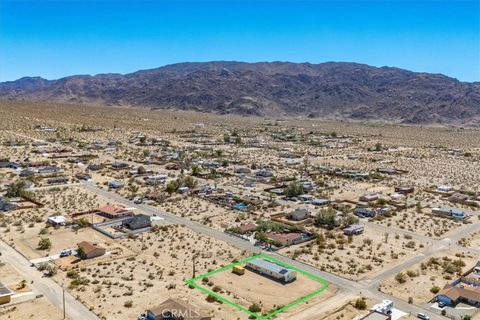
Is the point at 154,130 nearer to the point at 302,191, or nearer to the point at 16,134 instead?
the point at 16,134

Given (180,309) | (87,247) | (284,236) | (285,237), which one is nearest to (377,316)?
(180,309)

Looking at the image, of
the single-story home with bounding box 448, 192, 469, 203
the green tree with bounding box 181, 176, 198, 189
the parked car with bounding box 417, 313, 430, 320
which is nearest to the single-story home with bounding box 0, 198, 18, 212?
the green tree with bounding box 181, 176, 198, 189

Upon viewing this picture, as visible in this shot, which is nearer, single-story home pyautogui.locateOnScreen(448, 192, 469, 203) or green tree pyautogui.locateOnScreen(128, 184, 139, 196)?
green tree pyautogui.locateOnScreen(128, 184, 139, 196)

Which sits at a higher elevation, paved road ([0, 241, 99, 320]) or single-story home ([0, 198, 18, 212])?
single-story home ([0, 198, 18, 212])

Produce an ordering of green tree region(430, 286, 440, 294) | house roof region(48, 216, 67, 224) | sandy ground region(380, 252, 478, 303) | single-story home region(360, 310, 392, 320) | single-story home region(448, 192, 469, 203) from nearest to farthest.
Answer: single-story home region(360, 310, 392, 320) → sandy ground region(380, 252, 478, 303) → green tree region(430, 286, 440, 294) → house roof region(48, 216, 67, 224) → single-story home region(448, 192, 469, 203)

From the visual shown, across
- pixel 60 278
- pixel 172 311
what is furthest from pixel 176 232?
pixel 172 311

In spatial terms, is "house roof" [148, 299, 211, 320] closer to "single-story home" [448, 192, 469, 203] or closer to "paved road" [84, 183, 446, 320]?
"paved road" [84, 183, 446, 320]

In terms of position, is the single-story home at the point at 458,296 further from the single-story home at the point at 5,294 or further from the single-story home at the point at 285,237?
the single-story home at the point at 5,294
